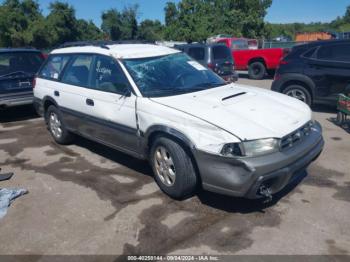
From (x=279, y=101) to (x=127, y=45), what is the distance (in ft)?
7.75

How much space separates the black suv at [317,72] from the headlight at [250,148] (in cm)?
445

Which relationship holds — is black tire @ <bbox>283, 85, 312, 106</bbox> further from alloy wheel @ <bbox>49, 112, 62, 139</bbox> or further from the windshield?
alloy wheel @ <bbox>49, 112, 62, 139</bbox>

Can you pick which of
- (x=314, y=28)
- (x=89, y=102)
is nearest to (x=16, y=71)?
(x=89, y=102)

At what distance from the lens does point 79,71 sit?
5.35 meters

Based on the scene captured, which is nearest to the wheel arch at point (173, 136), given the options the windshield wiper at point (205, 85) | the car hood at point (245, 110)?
the car hood at point (245, 110)

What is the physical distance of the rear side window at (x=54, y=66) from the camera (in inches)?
229

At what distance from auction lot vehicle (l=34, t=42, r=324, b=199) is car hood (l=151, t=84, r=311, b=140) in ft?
0.03

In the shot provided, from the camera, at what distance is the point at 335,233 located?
10.8ft

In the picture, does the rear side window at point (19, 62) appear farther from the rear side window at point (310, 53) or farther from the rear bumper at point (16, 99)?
the rear side window at point (310, 53)

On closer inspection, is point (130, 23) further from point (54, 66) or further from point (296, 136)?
point (296, 136)

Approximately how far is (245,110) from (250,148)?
0.57 metres

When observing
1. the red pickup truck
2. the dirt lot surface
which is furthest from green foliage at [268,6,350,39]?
the dirt lot surface

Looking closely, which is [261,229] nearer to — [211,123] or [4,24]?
[211,123]


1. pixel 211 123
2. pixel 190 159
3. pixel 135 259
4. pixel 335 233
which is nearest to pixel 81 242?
pixel 135 259
